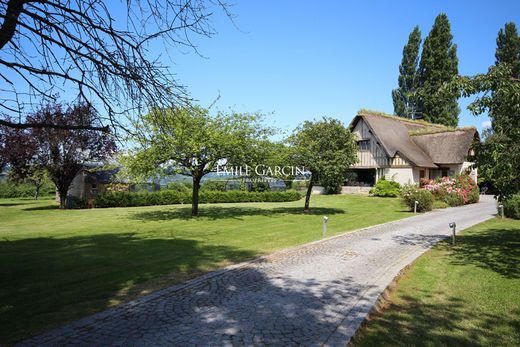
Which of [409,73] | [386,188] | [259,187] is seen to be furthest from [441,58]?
[259,187]

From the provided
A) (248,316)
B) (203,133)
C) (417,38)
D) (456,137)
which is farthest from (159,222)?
(417,38)

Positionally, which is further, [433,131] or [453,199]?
[433,131]

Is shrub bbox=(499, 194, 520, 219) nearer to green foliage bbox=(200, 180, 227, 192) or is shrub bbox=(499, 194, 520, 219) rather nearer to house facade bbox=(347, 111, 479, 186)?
house facade bbox=(347, 111, 479, 186)

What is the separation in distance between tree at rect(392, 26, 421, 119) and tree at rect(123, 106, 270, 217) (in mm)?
36879

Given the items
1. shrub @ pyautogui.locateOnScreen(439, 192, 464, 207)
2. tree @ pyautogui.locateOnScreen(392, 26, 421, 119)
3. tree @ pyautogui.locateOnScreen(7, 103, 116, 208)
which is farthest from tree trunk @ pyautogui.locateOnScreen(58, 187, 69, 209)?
tree @ pyautogui.locateOnScreen(392, 26, 421, 119)

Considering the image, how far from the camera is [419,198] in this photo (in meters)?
22.6

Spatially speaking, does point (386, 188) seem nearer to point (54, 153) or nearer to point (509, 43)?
point (54, 153)

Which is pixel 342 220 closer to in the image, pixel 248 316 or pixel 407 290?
pixel 407 290

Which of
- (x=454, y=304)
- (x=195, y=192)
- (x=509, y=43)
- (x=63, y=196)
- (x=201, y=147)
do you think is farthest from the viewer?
(x=509, y=43)

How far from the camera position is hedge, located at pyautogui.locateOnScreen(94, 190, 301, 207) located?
90.1ft

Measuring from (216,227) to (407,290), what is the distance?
32.2 ft

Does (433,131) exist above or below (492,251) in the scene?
above

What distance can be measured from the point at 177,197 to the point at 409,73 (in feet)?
122

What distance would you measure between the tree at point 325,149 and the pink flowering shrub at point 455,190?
9465 millimetres
